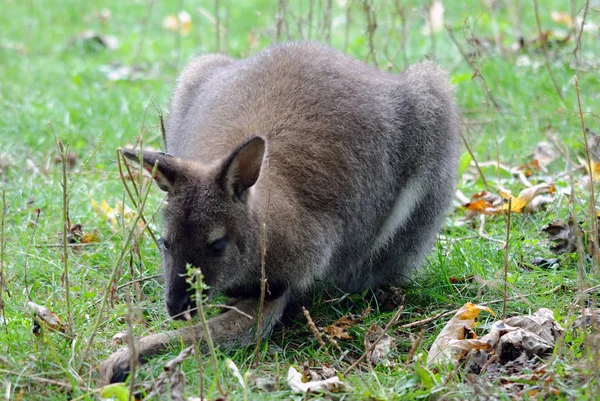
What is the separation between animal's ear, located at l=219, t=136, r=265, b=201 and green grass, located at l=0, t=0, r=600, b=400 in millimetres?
544

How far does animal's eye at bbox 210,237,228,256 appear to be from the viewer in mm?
3516

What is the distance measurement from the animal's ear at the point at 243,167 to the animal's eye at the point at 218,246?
0.19m

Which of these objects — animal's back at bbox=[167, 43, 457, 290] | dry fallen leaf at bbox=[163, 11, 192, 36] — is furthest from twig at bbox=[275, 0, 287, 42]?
dry fallen leaf at bbox=[163, 11, 192, 36]

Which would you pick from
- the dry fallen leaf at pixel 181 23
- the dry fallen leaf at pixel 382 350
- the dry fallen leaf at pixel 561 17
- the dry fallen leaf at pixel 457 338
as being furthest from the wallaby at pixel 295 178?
the dry fallen leaf at pixel 181 23

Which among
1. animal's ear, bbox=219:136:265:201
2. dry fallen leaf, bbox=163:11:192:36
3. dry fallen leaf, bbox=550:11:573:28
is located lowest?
animal's ear, bbox=219:136:265:201

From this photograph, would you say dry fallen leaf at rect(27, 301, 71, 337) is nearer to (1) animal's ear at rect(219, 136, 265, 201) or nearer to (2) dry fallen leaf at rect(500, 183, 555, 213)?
(1) animal's ear at rect(219, 136, 265, 201)

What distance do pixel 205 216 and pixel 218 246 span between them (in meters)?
0.13

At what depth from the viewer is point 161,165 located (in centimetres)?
346

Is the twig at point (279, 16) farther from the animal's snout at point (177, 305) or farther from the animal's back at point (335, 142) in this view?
the animal's snout at point (177, 305)

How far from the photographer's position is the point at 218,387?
3.03 m

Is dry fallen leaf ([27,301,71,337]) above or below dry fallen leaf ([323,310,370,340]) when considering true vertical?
above

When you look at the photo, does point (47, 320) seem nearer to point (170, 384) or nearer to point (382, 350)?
point (170, 384)

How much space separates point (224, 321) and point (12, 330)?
0.86 meters

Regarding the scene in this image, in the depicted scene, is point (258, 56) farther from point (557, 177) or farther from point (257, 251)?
point (557, 177)
